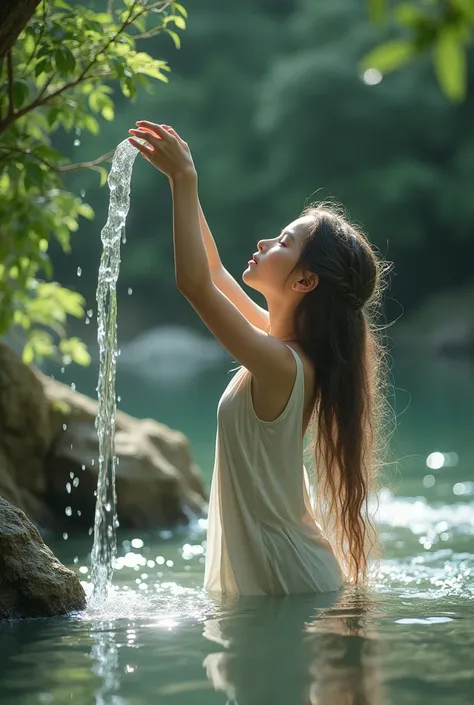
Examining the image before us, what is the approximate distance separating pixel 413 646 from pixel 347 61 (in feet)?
90.7

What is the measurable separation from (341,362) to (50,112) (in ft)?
5.52

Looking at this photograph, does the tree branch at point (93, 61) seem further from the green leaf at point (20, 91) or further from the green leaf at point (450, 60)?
the green leaf at point (450, 60)

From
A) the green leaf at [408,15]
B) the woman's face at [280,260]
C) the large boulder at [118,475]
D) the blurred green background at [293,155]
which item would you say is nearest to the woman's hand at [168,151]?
the woman's face at [280,260]

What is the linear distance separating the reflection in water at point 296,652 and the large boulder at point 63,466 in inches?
112

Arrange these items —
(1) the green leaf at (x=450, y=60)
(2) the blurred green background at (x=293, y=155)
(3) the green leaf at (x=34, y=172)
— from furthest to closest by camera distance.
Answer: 1. (2) the blurred green background at (x=293, y=155)
2. (3) the green leaf at (x=34, y=172)
3. (1) the green leaf at (x=450, y=60)

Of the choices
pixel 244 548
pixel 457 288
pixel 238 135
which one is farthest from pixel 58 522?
pixel 238 135

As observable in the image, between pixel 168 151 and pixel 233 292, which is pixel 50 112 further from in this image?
pixel 168 151

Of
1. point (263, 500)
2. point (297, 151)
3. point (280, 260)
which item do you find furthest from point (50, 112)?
point (297, 151)

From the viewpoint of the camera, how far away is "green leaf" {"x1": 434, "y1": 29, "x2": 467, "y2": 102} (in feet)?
4.80

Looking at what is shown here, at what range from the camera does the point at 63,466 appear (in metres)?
6.28

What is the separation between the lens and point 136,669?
2.78 m

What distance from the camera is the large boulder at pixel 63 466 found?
244 inches

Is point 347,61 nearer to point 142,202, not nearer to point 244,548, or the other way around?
point 142,202

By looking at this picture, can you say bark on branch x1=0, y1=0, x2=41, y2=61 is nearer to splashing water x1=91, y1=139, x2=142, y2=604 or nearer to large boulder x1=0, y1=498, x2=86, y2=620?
splashing water x1=91, y1=139, x2=142, y2=604
